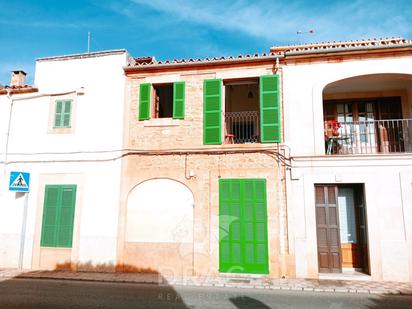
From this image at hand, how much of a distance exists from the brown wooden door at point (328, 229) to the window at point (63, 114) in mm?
8622

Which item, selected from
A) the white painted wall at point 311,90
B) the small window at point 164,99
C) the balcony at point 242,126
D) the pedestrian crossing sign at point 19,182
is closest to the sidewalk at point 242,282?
the pedestrian crossing sign at point 19,182

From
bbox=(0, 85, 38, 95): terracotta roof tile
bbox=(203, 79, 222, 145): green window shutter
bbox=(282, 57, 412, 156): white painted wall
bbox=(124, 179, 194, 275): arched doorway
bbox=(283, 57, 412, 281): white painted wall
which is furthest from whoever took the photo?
bbox=(0, 85, 38, 95): terracotta roof tile

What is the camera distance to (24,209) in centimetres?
1155

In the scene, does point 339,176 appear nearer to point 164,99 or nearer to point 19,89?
point 164,99

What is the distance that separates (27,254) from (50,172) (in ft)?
9.03

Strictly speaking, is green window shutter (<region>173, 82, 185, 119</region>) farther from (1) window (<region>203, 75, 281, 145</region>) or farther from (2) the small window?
(2) the small window

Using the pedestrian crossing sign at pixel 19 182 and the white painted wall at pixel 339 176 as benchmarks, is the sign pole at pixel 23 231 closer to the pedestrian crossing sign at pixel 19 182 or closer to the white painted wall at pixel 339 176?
the pedestrian crossing sign at pixel 19 182

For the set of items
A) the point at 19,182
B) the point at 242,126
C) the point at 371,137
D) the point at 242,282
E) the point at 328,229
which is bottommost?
the point at 242,282

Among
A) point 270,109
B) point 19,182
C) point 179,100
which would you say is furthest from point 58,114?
point 270,109

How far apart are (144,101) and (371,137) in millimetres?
7975

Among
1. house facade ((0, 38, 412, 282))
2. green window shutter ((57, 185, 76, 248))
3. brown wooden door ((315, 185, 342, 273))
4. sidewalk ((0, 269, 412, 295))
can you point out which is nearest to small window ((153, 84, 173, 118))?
house facade ((0, 38, 412, 282))

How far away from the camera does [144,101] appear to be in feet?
37.7

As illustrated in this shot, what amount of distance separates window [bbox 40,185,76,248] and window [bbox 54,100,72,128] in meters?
2.19

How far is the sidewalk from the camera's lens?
8.50 m
